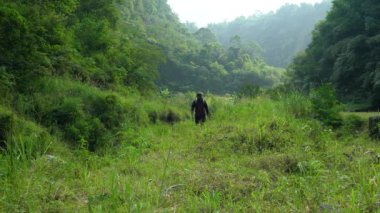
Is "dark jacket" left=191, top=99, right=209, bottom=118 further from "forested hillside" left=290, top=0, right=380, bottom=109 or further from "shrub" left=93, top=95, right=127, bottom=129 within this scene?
"forested hillside" left=290, top=0, right=380, bottom=109

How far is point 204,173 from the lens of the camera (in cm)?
515

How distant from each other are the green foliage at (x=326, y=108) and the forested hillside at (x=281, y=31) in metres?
80.1

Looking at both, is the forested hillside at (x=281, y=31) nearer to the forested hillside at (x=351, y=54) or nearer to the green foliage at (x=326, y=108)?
the forested hillside at (x=351, y=54)

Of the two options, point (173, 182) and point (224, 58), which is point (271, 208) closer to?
point (173, 182)

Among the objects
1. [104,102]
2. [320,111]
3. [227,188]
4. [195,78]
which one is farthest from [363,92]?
[195,78]

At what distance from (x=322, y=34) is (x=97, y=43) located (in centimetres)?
2122

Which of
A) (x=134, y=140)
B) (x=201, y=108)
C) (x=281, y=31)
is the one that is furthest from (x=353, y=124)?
(x=281, y=31)

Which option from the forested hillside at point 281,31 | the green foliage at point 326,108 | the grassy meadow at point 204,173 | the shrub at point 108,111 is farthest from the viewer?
the forested hillside at point 281,31

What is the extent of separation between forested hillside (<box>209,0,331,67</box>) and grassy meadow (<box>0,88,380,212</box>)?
271ft

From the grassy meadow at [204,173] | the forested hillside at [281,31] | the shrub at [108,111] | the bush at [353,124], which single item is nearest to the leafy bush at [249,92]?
the bush at [353,124]

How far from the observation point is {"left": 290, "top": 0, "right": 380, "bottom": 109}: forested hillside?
70.5 feet

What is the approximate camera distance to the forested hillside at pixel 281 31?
3824 inches

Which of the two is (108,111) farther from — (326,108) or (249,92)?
(249,92)

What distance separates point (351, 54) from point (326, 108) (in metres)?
14.8
